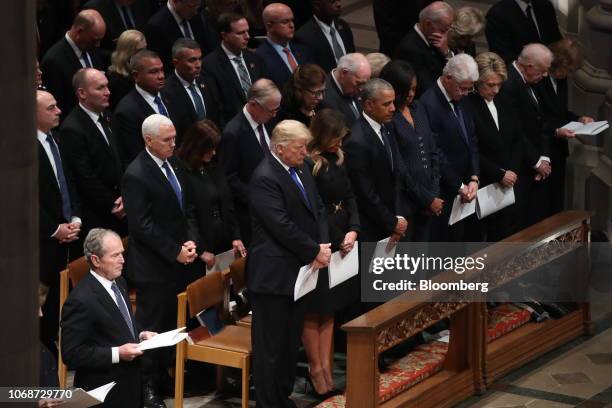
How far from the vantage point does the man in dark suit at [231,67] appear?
368 inches

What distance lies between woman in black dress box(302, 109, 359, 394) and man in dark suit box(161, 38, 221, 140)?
1.20m

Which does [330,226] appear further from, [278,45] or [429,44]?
[429,44]

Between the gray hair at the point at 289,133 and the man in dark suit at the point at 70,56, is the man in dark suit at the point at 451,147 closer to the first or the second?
the gray hair at the point at 289,133

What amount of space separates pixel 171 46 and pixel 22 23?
547 cm

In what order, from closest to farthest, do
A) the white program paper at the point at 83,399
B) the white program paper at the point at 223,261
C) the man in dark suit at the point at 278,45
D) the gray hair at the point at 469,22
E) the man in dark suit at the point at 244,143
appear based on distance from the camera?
the white program paper at the point at 83,399, the white program paper at the point at 223,261, the man in dark suit at the point at 244,143, the man in dark suit at the point at 278,45, the gray hair at the point at 469,22

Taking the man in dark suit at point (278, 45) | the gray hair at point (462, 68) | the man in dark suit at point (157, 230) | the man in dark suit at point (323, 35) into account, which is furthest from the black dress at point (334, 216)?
the man in dark suit at point (323, 35)

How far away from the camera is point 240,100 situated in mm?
9391

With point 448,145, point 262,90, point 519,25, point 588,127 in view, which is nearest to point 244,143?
point 262,90

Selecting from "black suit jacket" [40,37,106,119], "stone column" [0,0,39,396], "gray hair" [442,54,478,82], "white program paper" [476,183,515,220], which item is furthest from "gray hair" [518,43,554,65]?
"stone column" [0,0,39,396]

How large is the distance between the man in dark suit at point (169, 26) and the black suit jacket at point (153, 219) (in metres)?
2.04

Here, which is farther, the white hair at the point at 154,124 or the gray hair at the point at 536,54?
the gray hair at the point at 536,54

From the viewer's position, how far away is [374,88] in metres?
8.41

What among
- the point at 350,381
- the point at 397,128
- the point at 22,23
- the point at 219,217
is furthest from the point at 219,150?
the point at 22,23

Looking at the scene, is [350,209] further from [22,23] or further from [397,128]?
[22,23]
